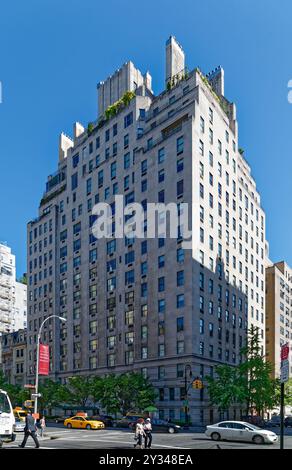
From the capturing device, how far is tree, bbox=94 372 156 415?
66.2 meters

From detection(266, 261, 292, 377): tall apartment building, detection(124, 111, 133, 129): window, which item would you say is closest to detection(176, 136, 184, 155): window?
detection(124, 111, 133, 129): window

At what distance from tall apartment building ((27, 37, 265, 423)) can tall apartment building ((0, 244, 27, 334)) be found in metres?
34.0

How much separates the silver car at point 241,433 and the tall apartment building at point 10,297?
348 ft

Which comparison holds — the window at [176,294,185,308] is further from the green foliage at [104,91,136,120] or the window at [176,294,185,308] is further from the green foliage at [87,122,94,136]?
the green foliage at [87,122,94,136]

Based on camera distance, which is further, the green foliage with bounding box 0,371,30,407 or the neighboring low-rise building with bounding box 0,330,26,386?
the neighboring low-rise building with bounding box 0,330,26,386

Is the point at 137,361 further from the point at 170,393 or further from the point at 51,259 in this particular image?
the point at 51,259

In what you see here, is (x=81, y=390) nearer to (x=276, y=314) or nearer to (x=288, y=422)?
(x=288, y=422)

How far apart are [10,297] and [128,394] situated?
79569 millimetres

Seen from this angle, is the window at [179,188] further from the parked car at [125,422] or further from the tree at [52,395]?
the tree at [52,395]

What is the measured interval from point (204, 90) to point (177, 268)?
27.5 m

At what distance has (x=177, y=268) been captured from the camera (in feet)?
226

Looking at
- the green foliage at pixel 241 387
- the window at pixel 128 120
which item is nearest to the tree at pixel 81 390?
the green foliage at pixel 241 387
